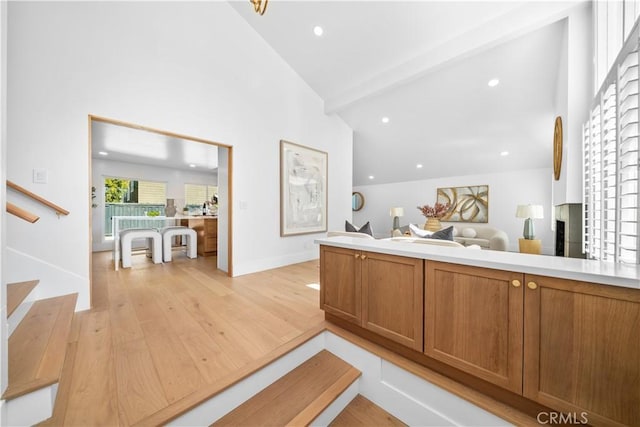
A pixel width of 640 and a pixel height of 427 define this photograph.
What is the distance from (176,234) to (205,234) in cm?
59

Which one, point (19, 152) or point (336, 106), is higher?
point (336, 106)

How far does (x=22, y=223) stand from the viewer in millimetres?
1937

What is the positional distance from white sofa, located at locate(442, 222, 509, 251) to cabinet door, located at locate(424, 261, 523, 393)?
4.57 metres

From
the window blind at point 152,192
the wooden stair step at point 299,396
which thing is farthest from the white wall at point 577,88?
the window blind at point 152,192

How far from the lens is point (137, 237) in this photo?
3.89m

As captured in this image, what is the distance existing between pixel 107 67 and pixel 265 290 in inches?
112

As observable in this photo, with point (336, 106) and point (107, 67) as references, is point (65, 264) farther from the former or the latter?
point (336, 106)

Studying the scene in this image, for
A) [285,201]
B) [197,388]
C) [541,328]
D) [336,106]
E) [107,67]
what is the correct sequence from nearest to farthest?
[541,328]
[197,388]
[107,67]
[285,201]
[336,106]

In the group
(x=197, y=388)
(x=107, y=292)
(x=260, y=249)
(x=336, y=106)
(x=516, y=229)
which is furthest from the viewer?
(x=516, y=229)

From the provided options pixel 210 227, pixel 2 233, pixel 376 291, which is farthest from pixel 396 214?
pixel 2 233

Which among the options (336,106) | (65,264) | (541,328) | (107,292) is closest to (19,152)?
(65,264)

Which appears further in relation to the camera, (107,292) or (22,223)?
(107,292)

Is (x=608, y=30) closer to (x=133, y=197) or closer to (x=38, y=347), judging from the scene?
(x=38, y=347)

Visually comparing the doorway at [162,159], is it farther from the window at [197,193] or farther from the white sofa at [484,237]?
the white sofa at [484,237]
